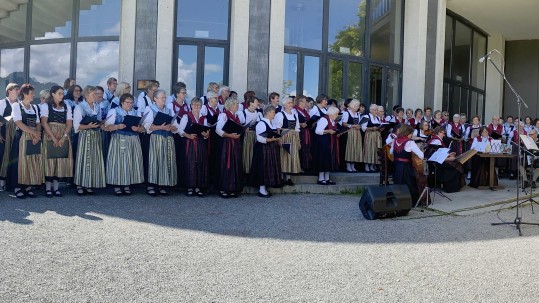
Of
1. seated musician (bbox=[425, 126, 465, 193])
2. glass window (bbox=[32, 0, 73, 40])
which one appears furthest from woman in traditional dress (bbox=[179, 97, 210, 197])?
glass window (bbox=[32, 0, 73, 40])

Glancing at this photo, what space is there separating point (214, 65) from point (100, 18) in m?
3.07

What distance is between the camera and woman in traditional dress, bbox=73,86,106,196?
8953 millimetres

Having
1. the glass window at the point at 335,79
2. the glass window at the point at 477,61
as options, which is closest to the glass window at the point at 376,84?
the glass window at the point at 335,79

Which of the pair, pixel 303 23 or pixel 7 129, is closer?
pixel 7 129

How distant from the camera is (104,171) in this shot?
361 inches

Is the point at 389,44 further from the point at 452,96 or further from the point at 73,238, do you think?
the point at 73,238

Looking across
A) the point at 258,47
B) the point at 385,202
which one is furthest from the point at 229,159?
the point at 258,47

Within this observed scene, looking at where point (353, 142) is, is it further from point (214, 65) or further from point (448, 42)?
point (448, 42)

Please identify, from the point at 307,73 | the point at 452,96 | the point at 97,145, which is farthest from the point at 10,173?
the point at 452,96

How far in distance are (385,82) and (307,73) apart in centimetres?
320

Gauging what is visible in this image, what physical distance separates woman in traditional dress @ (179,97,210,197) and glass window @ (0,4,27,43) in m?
7.25

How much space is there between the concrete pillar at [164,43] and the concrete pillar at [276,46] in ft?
8.18

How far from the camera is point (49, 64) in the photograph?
13578 mm

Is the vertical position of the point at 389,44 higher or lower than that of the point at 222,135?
higher
